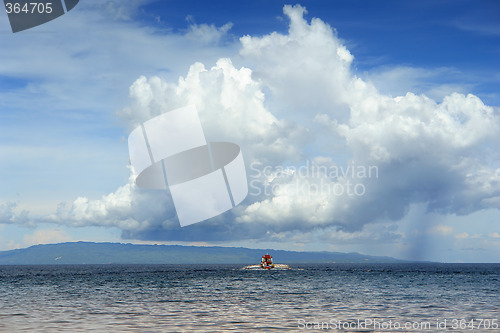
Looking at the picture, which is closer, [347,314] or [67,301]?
[347,314]

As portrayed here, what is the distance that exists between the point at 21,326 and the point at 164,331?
12.9m

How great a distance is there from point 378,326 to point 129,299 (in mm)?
38390

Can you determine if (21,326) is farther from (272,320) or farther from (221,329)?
(272,320)

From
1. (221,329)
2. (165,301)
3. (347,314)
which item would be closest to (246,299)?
(165,301)

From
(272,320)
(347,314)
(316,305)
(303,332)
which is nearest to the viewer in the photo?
(303,332)

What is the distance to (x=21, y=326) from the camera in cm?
4178

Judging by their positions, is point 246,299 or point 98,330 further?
point 246,299

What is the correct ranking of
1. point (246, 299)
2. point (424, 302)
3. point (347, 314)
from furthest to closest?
point (246, 299), point (424, 302), point (347, 314)

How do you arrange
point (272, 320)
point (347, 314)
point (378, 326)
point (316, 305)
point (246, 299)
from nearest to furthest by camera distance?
point (378, 326) → point (272, 320) → point (347, 314) → point (316, 305) → point (246, 299)

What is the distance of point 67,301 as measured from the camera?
216 ft

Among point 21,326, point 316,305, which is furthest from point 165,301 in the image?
point 21,326

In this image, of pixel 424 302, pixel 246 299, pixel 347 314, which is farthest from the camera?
pixel 246 299

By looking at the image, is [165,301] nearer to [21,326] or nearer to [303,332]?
[21,326]

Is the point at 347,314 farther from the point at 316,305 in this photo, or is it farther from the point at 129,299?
the point at 129,299
